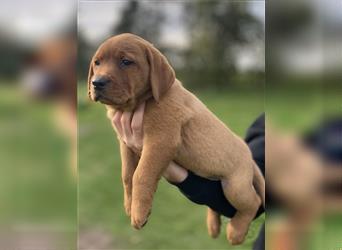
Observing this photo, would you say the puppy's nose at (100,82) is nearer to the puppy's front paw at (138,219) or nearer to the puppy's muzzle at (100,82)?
the puppy's muzzle at (100,82)

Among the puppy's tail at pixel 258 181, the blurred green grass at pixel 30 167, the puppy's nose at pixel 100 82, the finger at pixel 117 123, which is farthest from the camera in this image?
the puppy's tail at pixel 258 181

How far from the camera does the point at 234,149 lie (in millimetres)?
1462

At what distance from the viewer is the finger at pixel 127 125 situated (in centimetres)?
136

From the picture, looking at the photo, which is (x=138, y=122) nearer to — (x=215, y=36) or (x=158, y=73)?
(x=158, y=73)

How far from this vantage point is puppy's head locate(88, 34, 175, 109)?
1271 millimetres

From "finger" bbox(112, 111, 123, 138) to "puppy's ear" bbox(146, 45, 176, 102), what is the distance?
4.6 inches

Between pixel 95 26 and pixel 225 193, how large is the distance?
573 millimetres

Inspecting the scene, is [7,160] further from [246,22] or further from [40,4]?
→ [246,22]

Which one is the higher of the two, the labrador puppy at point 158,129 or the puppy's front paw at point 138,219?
the labrador puppy at point 158,129

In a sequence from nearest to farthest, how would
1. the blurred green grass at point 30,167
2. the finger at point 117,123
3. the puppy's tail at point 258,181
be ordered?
the blurred green grass at point 30,167 < the finger at point 117,123 < the puppy's tail at point 258,181

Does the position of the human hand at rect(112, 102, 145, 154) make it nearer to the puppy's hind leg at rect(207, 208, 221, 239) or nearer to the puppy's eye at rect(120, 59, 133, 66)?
the puppy's eye at rect(120, 59, 133, 66)

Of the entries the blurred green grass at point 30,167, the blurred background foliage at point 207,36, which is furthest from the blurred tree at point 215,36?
the blurred green grass at point 30,167

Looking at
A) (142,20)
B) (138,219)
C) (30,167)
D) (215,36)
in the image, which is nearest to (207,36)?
(215,36)

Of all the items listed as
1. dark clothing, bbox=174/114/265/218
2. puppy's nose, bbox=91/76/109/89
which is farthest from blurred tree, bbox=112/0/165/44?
dark clothing, bbox=174/114/265/218
